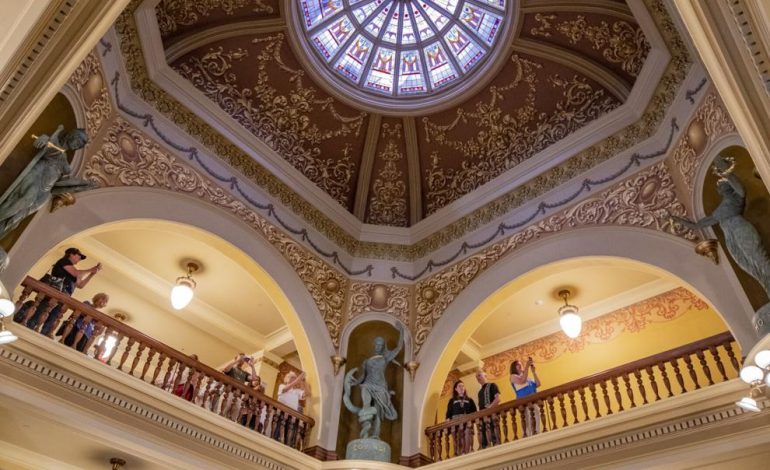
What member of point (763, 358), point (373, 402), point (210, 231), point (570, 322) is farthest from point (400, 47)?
point (763, 358)

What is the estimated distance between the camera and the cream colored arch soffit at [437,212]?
7840mm

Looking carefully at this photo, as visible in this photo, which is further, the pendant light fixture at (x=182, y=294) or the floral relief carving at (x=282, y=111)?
the floral relief carving at (x=282, y=111)

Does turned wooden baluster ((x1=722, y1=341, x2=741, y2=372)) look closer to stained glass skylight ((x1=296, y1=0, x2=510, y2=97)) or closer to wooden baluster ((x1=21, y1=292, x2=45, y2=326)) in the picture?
stained glass skylight ((x1=296, y1=0, x2=510, y2=97))

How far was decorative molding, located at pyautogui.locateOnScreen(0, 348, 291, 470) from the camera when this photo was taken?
5582 millimetres

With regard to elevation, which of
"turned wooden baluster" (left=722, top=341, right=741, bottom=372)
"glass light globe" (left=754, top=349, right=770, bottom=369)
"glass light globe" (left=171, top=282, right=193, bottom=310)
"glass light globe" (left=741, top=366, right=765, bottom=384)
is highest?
"glass light globe" (left=171, top=282, right=193, bottom=310)

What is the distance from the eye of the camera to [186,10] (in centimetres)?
853

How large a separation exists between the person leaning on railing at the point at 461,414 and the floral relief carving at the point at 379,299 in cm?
150

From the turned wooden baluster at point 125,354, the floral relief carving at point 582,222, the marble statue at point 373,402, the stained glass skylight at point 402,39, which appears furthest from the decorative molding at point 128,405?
the stained glass skylight at point 402,39

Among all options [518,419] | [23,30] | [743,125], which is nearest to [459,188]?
[518,419]

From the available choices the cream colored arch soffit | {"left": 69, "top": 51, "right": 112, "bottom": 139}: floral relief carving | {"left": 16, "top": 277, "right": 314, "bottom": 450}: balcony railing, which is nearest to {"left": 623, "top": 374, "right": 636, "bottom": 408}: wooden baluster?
the cream colored arch soffit

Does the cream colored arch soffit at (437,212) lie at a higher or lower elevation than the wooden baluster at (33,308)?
higher

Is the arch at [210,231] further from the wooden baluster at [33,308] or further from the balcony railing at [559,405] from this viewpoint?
the balcony railing at [559,405]

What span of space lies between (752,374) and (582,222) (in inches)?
144

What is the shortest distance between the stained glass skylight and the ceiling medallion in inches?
0.6
